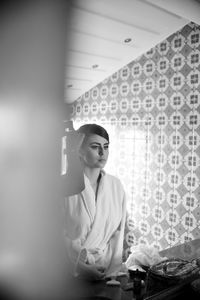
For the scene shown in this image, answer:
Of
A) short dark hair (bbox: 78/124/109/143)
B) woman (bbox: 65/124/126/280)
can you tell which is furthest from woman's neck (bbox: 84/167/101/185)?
short dark hair (bbox: 78/124/109/143)

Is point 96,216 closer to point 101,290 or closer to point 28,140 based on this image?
point 101,290

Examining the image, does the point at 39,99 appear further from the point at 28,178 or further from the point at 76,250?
the point at 76,250

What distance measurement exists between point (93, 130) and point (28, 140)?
407mm

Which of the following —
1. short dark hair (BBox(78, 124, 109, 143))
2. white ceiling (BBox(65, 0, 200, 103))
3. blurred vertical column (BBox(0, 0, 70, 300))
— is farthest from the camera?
short dark hair (BBox(78, 124, 109, 143))

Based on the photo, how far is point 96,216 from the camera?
96 centimetres

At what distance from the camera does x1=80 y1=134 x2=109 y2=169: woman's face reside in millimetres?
938

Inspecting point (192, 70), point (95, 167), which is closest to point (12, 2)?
point (95, 167)

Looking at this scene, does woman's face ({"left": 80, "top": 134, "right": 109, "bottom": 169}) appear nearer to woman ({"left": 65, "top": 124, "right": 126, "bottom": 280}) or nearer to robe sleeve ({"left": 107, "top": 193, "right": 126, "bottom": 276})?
woman ({"left": 65, "top": 124, "right": 126, "bottom": 280})

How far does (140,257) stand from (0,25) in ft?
2.98

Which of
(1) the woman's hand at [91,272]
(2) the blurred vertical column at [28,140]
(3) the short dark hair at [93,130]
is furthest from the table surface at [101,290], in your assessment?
(3) the short dark hair at [93,130]

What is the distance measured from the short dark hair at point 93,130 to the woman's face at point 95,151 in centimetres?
1

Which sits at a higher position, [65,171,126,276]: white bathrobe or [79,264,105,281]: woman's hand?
[65,171,126,276]: white bathrobe

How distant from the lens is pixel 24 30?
22.3 inches

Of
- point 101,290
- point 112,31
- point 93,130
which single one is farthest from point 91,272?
point 112,31
